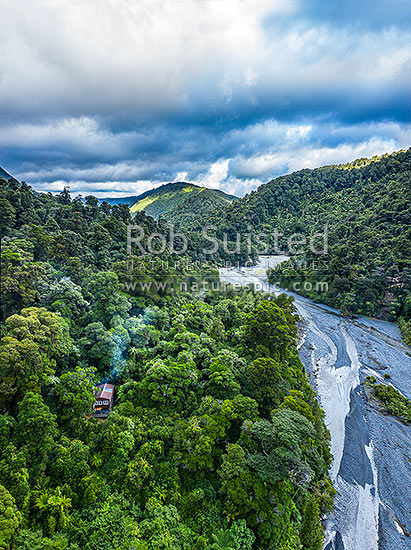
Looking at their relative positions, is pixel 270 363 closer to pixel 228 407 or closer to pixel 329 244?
pixel 228 407

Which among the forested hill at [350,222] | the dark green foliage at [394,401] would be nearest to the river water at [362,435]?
the dark green foliage at [394,401]

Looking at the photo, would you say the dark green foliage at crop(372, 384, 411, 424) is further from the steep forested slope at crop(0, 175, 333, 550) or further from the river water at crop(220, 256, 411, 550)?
the steep forested slope at crop(0, 175, 333, 550)

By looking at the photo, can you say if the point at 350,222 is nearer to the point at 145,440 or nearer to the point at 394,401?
the point at 394,401

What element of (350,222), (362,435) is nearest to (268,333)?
(362,435)

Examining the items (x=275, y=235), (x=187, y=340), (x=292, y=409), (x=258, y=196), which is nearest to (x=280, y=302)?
(x=187, y=340)

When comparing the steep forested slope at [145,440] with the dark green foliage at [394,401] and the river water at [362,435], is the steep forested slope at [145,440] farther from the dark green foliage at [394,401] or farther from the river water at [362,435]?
the dark green foliage at [394,401]
